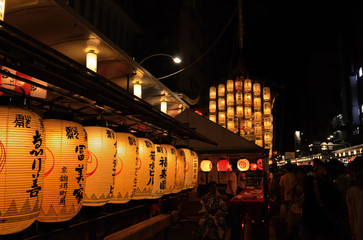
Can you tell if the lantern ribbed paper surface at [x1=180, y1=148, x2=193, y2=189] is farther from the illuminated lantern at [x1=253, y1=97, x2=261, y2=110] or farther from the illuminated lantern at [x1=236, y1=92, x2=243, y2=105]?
the illuminated lantern at [x1=253, y1=97, x2=261, y2=110]

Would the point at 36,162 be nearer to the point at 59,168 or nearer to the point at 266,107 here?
the point at 59,168

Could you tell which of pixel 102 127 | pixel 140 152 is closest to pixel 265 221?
pixel 140 152

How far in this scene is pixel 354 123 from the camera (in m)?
44.1

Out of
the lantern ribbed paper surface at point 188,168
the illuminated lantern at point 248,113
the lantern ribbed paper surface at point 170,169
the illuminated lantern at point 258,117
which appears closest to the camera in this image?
the lantern ribbed paper surface at point 170,169

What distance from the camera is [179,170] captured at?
7836mm

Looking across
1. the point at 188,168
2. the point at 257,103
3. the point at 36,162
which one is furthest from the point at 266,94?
the point at 36,162

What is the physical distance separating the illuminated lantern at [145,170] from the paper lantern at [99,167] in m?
1.14

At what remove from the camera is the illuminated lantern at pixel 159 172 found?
6.38m

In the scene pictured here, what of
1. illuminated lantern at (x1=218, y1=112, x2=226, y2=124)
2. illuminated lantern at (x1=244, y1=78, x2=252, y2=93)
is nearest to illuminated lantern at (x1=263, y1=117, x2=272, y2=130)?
illuminated lantern at (x1=244, y1=78, x2=252, y2=93)

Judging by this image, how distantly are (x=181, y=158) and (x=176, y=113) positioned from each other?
6.67 m

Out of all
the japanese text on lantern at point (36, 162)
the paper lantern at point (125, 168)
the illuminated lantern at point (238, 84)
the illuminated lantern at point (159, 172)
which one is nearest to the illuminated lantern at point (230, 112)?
the illuminated lantern at point (238, 84)

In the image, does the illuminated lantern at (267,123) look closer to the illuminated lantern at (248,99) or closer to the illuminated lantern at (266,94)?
the illuminated lantern at (266,94)

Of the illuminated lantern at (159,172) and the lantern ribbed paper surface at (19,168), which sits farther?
the illuminated lantern at (159,172)

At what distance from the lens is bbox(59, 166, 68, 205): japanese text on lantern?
3628mm
